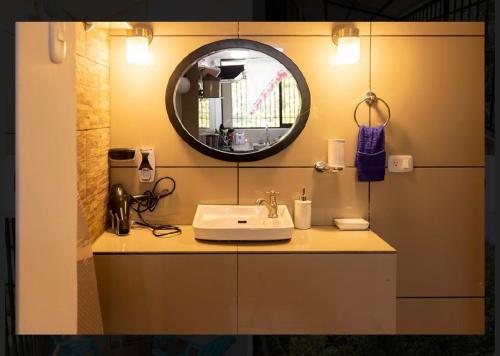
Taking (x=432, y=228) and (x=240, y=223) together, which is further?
(x=240, y=223)

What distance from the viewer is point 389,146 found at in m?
1.74

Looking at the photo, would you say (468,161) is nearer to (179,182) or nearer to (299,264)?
(299,264)

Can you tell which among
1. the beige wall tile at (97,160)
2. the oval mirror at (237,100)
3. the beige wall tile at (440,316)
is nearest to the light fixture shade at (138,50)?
the oval mirror at (237,100)

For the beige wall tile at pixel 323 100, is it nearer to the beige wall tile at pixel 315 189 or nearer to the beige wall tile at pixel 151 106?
the beige wall tile at pixel 315 189

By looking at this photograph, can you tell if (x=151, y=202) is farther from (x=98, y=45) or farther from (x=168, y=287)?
(x=98, y=45)

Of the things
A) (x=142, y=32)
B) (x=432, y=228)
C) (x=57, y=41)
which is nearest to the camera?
(x=57, y=41)

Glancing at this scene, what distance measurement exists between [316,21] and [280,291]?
2.72 ft

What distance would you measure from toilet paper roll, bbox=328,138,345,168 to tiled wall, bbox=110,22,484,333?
23 mm

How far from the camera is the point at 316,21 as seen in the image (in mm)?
1168

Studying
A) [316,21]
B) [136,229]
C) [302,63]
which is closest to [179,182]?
[136,229]

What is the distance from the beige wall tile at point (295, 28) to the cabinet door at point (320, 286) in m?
0.67

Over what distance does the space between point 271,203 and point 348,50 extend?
58cm

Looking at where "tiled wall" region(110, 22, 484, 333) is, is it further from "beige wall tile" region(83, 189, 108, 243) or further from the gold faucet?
"beige wall tile" region(83, 189, 108, 243)

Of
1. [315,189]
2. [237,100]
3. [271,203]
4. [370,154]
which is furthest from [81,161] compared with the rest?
[370,154]
